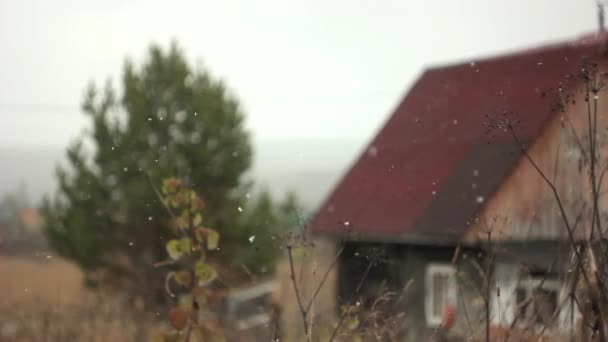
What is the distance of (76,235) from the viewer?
698 centimetres

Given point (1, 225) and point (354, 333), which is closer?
point (354, 333)

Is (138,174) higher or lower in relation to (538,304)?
higher

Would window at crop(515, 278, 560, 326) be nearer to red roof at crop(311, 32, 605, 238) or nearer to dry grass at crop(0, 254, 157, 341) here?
red roof at crop(311, 32, 605, 238)

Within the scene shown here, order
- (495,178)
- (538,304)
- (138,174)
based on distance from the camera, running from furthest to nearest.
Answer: (138,174) → (495,178) → (538,304)

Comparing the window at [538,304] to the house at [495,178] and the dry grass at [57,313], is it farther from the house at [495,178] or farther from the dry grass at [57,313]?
the dry grass at [57,313]

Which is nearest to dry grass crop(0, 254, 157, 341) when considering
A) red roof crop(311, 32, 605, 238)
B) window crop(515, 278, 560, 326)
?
red roof crop(311, 32, 605, 238)

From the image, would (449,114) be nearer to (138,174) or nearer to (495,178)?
(495,178)

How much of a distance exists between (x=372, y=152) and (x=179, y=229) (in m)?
1.52

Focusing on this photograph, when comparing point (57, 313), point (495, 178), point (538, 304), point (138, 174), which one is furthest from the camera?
point (138, 174)

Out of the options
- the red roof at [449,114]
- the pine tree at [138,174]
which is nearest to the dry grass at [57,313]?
the red roof at [449,114]

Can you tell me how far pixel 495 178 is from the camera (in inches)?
152

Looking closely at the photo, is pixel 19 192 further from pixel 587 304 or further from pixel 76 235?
pixel 76 235

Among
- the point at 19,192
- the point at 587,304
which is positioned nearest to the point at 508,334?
the point at 587,304

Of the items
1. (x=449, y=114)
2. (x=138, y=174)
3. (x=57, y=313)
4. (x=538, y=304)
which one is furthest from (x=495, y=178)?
(x=138, y=174)
